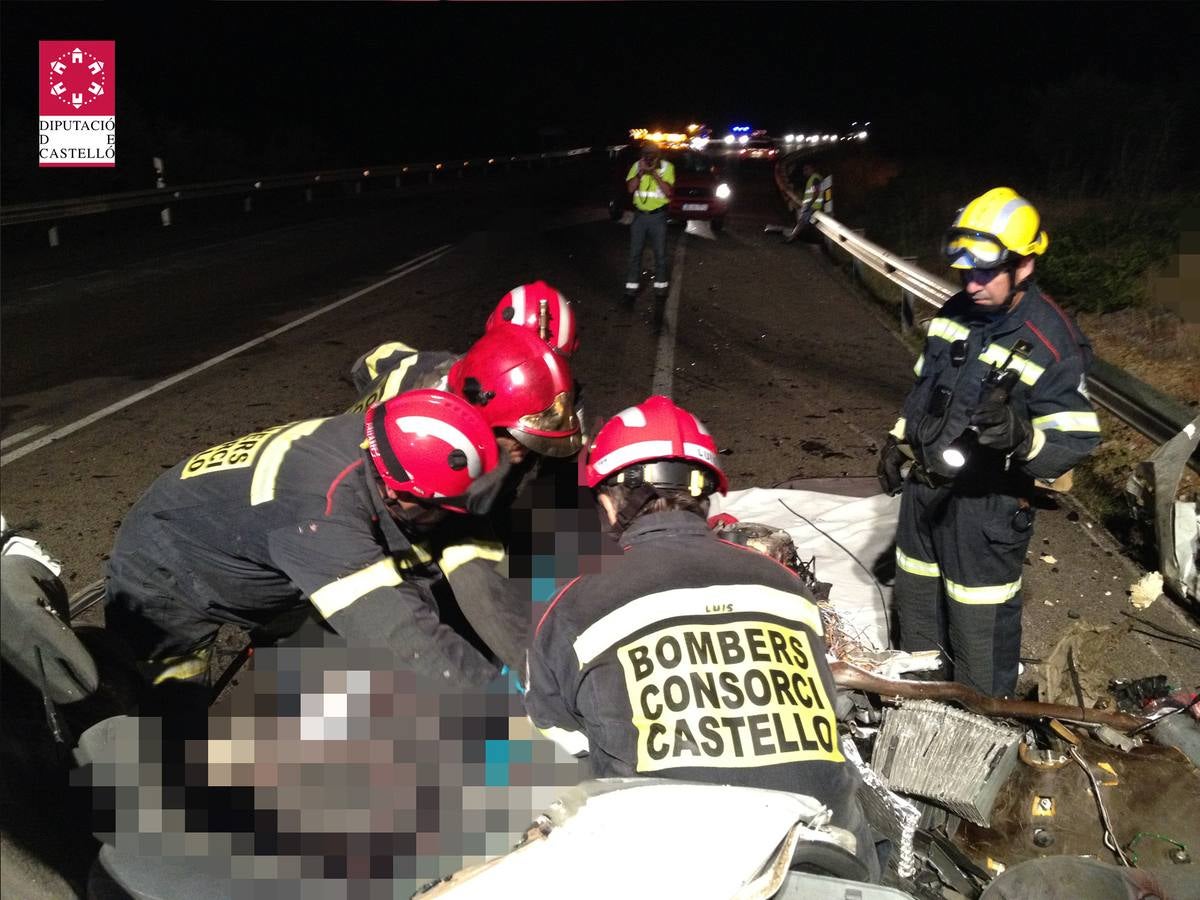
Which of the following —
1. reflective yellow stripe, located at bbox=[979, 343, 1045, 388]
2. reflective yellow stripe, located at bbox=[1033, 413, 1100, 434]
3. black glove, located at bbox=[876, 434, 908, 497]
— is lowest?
black glove, located at bbox=[876, 434, 908, 497]

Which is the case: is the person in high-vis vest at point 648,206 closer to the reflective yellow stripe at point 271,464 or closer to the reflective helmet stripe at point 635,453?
the reflective yellow stripe at point 271,464

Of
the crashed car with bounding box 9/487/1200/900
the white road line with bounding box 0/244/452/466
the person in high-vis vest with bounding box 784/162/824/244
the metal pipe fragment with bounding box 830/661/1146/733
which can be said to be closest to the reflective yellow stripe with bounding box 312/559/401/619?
the crashed car with bounding box 9/487/1200/900

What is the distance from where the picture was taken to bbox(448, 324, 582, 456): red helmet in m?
3.81

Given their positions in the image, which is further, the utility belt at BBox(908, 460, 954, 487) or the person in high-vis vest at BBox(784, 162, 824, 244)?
the person in high-vis vest at BBox(784, 162, 824, 244)

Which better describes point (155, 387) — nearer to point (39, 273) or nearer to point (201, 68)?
point (39, 273)

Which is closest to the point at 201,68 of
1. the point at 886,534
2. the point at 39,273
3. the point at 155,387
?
the point at 39,273

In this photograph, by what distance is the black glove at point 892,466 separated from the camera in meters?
3.96

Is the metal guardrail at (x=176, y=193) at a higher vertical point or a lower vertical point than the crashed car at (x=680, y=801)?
higher

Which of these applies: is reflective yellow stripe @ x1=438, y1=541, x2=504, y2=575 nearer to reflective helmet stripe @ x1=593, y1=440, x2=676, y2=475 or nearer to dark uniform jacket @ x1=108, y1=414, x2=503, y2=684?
dark uniform jacket @ x1=108, y1=414, x2=503, y2=684

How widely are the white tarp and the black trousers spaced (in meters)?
0.58

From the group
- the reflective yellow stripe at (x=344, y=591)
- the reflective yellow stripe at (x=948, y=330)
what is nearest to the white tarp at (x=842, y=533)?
the reflective yellow stripe at (x=948, y=330)

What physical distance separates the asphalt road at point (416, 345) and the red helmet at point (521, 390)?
1.84 meters

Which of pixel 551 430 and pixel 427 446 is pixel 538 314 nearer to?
pixel 551 430

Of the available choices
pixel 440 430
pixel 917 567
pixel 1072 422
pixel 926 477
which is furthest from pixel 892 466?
pixel 440 430
